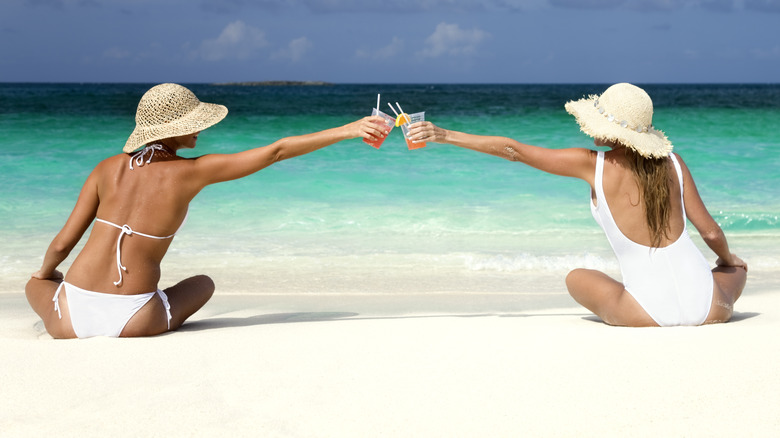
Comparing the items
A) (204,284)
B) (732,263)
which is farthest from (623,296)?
(204,284)

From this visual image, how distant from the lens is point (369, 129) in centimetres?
312

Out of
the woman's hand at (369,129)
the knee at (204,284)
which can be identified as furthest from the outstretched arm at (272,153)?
the knee at (204,284)

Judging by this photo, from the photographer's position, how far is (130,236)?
10.4 feet

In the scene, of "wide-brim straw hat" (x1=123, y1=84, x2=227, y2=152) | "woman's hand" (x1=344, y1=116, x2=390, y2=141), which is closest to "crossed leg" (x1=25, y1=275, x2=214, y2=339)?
"wide-brim straw hat" (x1=123, y1=84, x2=227, y2=152)

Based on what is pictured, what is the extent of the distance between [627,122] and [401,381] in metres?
1.54

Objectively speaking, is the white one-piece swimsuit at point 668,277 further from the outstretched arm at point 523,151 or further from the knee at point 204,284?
the knee at point 204,284

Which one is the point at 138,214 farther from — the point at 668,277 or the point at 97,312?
the point at 668,277

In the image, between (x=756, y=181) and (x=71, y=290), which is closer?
(x=71, y=290)

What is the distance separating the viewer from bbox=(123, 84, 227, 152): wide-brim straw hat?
3199mm

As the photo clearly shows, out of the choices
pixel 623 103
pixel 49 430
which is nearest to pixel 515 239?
pixel 623 103

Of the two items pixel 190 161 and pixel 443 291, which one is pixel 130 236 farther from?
pixel 443 291

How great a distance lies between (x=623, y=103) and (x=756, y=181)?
24.4ft

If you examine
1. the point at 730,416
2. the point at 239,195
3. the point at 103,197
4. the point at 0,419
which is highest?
the point at 103,197

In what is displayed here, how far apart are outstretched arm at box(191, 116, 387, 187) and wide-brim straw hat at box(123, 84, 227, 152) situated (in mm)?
173
